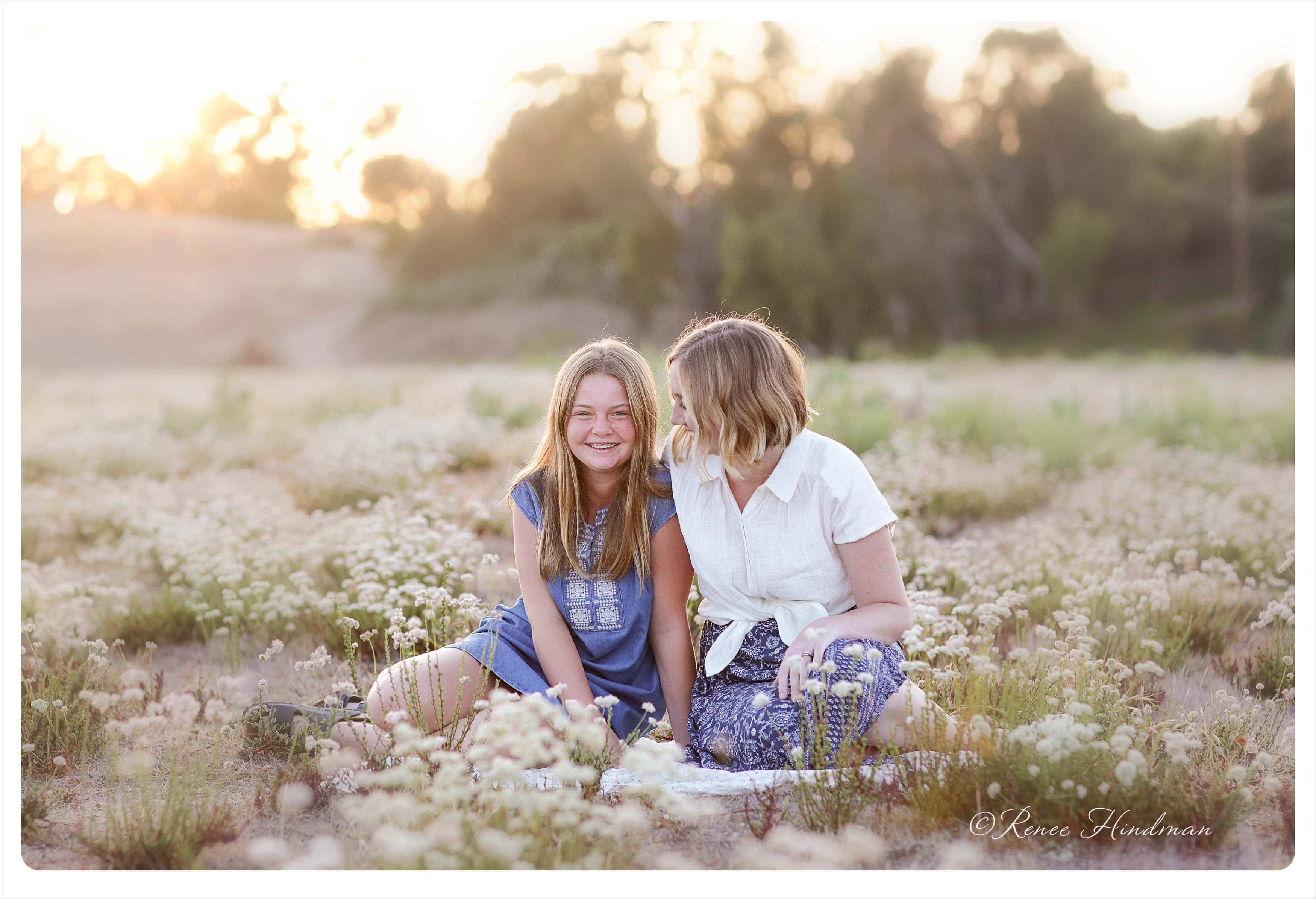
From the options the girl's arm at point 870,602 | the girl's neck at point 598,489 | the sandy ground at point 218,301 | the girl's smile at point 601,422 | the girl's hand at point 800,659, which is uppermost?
the sandy ground at point 218,301

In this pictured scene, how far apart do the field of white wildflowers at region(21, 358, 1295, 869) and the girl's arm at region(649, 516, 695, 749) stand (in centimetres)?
41

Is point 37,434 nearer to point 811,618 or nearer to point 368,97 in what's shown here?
point 368,97

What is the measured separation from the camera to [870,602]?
2.97 metres

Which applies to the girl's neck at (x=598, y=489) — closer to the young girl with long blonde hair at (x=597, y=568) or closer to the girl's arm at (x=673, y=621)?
the young girl with long blonde hair at (x=597, y=568)

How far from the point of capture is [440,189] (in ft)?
89.4

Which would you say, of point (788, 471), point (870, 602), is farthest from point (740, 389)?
point (870, 602)

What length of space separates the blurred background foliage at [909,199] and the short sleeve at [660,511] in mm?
15360

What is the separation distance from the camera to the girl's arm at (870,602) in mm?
2883

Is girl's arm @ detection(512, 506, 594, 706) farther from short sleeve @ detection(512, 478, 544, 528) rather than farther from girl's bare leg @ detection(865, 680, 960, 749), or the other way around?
girl's bare leg @ detection(865, 680, 960, 749)

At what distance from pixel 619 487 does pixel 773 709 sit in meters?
0.84

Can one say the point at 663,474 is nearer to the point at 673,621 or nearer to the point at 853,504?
the point at 673,621

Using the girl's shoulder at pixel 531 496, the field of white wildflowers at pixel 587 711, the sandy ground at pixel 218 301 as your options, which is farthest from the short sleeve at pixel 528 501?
the sandy ground at pixel 218 301

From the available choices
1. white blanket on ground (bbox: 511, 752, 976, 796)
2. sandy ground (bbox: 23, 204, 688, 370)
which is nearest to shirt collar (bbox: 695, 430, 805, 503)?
white blanket on ground (bbox: 511, 752, 976, 796)

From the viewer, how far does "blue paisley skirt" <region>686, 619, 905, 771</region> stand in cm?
280
